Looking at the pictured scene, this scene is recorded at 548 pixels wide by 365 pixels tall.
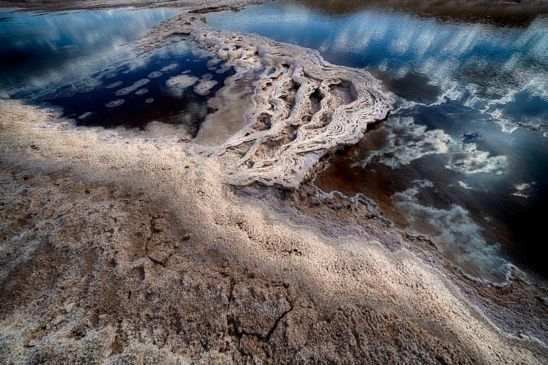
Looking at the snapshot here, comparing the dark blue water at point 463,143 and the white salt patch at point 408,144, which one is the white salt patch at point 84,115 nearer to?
the dark blue water at point 463,143

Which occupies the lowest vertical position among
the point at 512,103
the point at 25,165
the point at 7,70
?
the point at 7,70

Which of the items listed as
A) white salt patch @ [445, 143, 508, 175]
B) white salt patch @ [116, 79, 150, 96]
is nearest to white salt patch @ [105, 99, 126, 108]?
white salt patch @ [116, 79, 150, 96]

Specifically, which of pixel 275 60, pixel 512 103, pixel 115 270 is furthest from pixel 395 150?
pixel 275 60

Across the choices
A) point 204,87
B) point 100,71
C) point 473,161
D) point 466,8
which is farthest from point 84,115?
point 466,8

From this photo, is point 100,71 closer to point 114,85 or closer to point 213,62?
point 114,85

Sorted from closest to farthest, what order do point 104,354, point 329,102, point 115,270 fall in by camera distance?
1. point 104,354
2. point 115,270
3. point 329,102

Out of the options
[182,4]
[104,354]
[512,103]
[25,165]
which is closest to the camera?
[104,354]

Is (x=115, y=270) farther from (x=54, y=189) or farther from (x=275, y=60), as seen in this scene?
(x=275, y=60)

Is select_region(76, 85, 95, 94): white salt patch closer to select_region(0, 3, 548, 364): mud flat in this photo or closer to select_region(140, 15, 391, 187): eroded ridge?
select_region(0, 3, 548, 364): mud flat
